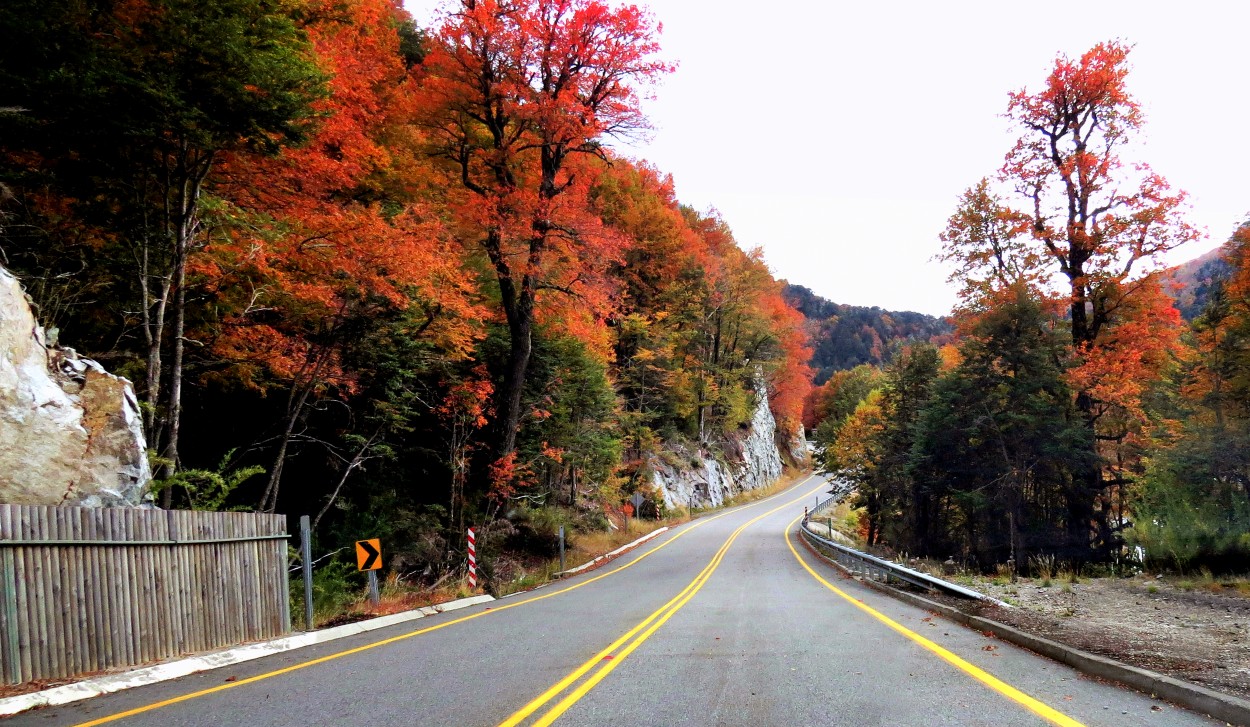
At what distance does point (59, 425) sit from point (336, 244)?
19.9ft

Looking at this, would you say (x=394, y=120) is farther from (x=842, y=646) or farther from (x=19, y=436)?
(x=842, y=646)

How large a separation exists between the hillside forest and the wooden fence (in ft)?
5.61

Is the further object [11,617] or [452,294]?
[452,294]

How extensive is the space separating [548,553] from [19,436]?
1745 centimetres

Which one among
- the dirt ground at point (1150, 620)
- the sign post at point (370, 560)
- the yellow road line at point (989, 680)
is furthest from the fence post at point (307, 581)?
the dirt ground at point (1150, 620)

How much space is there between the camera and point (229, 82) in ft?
29.2

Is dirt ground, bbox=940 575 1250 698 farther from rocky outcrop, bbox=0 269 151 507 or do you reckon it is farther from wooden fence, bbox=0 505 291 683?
rocky outcrop, bbox=0 269 151 507

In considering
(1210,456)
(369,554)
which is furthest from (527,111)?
(1210,456)

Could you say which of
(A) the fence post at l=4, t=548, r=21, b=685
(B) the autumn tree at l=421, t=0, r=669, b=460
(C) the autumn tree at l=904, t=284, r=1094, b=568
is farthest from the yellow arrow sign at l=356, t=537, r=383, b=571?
(C) the autumn tree at l=904, t=284, r=1094, b=568

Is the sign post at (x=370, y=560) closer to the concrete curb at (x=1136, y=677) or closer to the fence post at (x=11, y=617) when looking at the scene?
the fence post at (x=11, y=617)

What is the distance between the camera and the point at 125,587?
276 inches

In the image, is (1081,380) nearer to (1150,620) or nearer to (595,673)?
(1150,620)

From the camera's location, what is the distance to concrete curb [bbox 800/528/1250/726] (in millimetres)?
4438

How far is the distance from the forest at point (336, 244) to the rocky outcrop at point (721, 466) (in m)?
17.9
